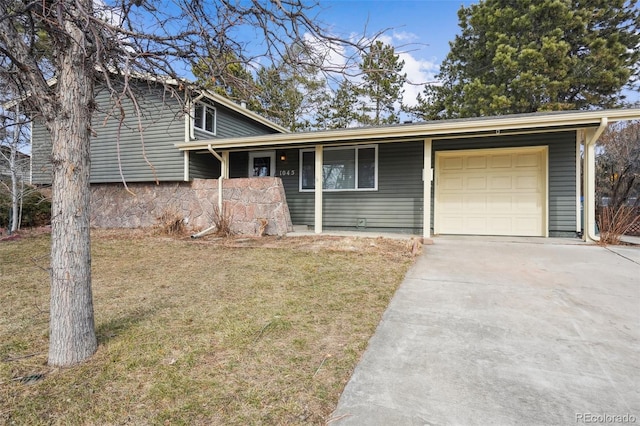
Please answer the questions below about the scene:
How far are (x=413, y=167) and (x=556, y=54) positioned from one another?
366 inches

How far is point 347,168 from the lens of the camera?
921 cm

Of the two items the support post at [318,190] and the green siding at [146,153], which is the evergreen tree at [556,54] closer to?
the support post at [318,190]

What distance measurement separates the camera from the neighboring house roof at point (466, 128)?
6.18 metres

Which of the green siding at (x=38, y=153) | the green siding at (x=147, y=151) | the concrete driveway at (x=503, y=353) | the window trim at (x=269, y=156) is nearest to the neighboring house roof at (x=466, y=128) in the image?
the window trim at (x=269, y=156)

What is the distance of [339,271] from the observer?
15.2 feet

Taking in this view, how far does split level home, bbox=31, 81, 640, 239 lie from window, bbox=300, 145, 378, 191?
1.1 inches

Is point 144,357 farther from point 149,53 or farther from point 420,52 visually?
point 420,52

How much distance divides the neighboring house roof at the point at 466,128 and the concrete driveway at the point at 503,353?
3256 millimetres

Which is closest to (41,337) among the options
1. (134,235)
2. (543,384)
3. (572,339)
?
(543,384)

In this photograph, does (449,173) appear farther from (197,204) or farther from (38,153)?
(38,153)

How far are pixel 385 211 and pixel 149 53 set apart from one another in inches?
290

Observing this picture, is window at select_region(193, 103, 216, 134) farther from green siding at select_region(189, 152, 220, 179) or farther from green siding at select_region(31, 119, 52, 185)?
green siding at select_region(31, 119, 52, 185)

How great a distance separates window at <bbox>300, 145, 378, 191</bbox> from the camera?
29.3 feet

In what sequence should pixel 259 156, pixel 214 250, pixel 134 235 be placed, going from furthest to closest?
pixel 259 156
pixel 134 235
pixel 214 250
